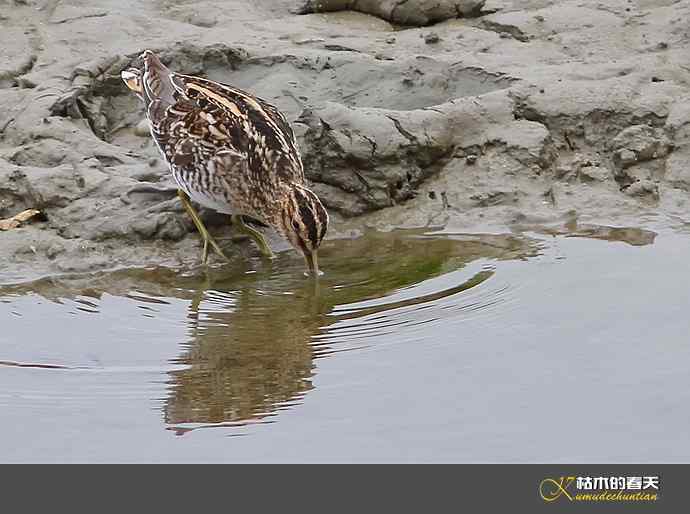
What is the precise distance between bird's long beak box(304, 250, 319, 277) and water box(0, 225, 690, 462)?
0.27 ft

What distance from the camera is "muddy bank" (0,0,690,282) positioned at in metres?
9.43

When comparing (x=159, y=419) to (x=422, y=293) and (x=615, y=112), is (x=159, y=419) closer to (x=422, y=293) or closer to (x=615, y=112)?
(x=422, y=293)

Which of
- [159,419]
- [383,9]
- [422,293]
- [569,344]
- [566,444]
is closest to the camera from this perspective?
[566,444]

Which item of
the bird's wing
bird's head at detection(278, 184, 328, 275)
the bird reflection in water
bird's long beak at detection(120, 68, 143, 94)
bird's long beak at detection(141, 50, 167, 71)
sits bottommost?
the bird reflection in water

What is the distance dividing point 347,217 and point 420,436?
3.70m

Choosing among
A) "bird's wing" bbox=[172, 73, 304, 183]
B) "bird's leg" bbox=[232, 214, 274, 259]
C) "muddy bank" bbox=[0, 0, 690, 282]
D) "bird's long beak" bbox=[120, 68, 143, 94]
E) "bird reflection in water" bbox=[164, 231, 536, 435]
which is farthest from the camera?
"bird's long beak" bbox=[120, 68, 143, 94]

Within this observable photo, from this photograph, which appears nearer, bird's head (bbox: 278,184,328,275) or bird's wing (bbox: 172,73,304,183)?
bird's head (bbox: 278,184,328,275)

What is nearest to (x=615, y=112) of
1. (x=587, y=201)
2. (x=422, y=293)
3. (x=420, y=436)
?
(x=587, y=201)

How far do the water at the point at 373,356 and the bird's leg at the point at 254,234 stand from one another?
18 cm

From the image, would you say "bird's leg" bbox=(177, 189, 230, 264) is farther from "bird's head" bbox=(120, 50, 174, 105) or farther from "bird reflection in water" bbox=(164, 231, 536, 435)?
"bird's head" bbox=(120, 50, 174, 105)

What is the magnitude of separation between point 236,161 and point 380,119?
1.23 m

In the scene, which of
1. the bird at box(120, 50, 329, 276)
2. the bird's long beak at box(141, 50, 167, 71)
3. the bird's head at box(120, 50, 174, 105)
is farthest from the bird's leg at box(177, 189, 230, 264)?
the bird's long beak at box(141, 50, 167, 71)

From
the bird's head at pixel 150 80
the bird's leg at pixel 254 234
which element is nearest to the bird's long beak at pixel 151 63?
the bird's head at pixel 150 80

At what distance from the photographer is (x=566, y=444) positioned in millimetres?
6105
